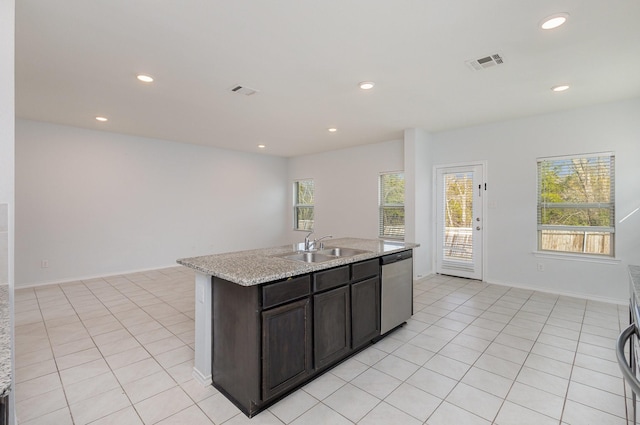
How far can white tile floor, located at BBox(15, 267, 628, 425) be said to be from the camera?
1918 mm

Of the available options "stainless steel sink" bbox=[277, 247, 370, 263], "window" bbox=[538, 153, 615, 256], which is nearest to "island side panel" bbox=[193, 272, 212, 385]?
"stainless steel sink" bbox=[277, 247, 370, 263]

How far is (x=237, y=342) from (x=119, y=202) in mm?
4830

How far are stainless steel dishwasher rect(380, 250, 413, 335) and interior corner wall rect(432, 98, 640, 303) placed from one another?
7.97 feet

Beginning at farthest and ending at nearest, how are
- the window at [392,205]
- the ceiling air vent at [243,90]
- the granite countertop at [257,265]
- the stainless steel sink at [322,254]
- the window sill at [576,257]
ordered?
the window at [392,205]
the window sill at [576,257]
the ceiling air vent at [243,90]
the stainless steel sink at [322,254]
the granite countertop at [257,265]

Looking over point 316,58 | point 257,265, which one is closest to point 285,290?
point 257,265

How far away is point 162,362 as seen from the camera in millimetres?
2541

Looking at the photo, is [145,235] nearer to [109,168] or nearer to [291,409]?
[109,168]

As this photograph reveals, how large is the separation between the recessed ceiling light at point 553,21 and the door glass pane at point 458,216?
3108mm

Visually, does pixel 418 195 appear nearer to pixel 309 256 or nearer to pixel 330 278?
pixel 309 256

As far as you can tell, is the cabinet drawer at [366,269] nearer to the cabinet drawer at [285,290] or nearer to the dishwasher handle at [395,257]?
the dishwasher handle at [395,257]

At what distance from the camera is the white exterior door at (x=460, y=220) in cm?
508

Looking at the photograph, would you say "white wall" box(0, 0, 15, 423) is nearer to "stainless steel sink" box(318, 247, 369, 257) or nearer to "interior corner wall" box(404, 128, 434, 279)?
"stainless steel sink" box(318, 247, 369, 257)

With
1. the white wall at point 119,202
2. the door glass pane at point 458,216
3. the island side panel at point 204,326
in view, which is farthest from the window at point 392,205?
the island side panel at point 204,326

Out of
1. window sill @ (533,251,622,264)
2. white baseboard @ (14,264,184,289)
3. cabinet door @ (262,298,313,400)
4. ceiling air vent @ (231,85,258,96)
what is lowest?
white baseboard @ (14,264,184,289)
